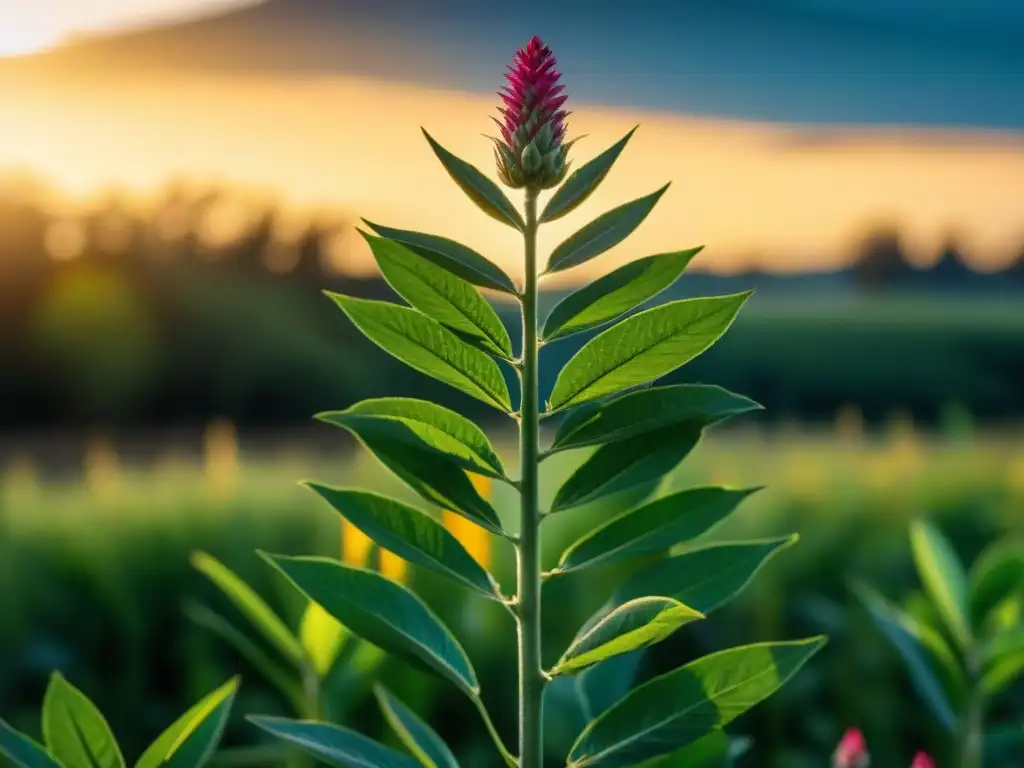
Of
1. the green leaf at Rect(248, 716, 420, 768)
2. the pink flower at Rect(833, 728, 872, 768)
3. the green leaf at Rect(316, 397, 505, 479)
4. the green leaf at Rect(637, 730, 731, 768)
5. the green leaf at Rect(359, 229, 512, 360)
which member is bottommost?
the pink flower at Rect(833, 728, 872, 768)

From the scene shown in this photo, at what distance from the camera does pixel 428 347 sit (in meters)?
0.34

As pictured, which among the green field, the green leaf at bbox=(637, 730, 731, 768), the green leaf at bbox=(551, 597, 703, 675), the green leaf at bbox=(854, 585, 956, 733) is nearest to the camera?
the green leaf at bbox=(551, 597, 703, 675)

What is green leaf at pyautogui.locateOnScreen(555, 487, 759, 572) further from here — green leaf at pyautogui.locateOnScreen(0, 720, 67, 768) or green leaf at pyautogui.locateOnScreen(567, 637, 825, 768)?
green leaf at pyautogui.locateOnScreen(0, 720, 67, 768)

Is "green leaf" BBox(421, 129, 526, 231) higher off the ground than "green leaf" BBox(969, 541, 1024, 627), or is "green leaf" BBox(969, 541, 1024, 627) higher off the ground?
"green leaf" BBox(421, 129, 526, 231)

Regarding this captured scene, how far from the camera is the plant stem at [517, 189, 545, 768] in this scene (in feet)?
1.09

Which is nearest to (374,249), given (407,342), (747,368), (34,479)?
(407,342)

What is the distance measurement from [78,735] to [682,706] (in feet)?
0.67

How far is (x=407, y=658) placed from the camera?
370mm

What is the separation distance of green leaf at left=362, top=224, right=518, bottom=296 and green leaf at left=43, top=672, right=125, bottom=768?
0.19 metres

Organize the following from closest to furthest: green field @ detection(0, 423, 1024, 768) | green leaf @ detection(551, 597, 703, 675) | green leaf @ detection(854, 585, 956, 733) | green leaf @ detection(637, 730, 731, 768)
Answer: green leaf @ detection(551, 597, 703, 675) → green leaf @ detection(637, 730, 731, 768) → green leaf @ detection(854, 585, 956, 733) → green field @ detection(0, 423, 1024, 768)

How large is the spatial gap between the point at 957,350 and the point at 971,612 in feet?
64.2

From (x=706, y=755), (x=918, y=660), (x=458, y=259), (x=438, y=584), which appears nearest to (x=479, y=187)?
(x=458, y=259)

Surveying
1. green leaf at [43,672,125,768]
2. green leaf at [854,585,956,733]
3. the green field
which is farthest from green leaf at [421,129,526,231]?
the green field

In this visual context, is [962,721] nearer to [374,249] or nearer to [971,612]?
[971,612]
